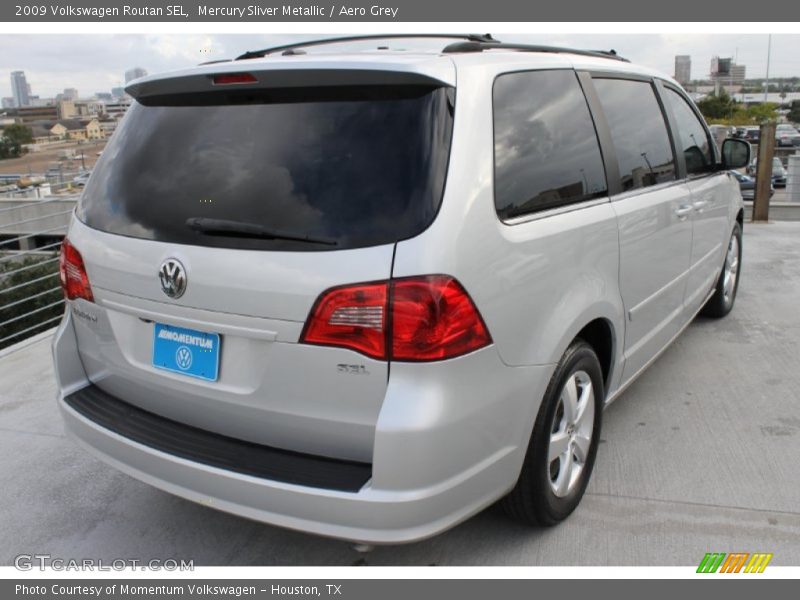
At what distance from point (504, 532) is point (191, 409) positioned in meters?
1.30

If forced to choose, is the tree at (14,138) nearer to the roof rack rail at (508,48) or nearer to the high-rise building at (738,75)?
the roof rack rail at (508,48)

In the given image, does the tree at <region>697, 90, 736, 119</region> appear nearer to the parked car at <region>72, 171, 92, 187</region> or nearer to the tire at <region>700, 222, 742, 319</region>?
the tire at <region>700, 222, 742, 319</region>

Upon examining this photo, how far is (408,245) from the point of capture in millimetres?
2051

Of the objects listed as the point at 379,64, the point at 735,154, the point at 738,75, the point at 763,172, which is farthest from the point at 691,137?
the point at 738,75

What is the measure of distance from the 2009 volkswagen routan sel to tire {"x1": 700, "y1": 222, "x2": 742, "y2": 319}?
2.89m

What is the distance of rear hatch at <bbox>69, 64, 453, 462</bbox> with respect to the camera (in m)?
2.12

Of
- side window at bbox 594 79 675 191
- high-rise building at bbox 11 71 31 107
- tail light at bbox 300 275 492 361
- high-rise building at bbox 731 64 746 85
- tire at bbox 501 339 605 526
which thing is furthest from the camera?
high-rise building at bbox 731 64 746 85

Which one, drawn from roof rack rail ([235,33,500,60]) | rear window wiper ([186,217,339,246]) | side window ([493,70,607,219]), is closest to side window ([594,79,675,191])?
side window ([493,70,607,219])

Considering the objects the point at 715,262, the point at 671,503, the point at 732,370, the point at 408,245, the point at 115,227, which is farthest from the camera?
the point at 715,262

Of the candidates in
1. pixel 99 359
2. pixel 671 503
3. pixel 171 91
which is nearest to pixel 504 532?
pixel 671 503

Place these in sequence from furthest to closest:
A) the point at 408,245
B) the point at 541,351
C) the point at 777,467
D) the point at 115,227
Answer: the point at 777,467 < the point at 115,227 < the point at 541,351 < the point at 408,245

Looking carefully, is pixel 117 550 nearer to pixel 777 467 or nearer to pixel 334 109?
pixel 334 109

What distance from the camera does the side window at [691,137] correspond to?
13.6ft

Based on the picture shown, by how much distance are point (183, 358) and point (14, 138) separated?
65.3 metres
